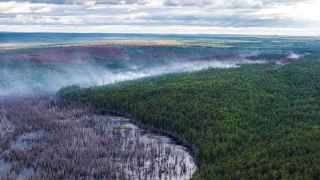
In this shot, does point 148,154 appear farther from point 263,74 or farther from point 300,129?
point 263,74

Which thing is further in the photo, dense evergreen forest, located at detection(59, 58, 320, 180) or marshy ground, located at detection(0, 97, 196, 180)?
marshy ground, located at detection(0, 97, 196, 180)

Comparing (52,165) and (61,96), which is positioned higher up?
(52,165)

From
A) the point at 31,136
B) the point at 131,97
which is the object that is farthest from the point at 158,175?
the point at 131,97

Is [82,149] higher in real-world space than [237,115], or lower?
higher

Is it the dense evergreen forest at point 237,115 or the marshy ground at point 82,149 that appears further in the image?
the marshy ground at point 82,149
